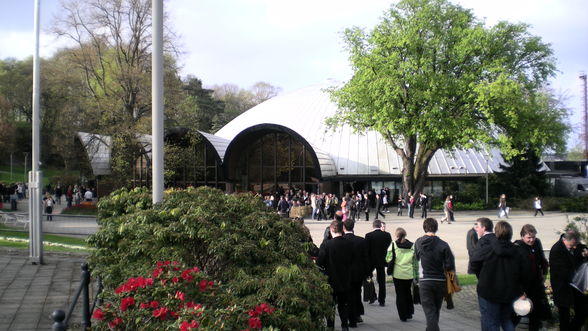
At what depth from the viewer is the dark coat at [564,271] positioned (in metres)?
7.26

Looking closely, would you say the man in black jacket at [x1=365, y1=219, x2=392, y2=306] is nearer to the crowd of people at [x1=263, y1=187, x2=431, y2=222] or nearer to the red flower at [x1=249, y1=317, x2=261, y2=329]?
the red flower at [x1=249, y1=317, x2=261, y2=329]

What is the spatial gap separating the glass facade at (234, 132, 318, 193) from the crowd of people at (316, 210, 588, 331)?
28295mm

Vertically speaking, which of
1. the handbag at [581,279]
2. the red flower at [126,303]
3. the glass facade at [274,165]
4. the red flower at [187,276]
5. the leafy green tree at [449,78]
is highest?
the leafy green tree at [449,78]

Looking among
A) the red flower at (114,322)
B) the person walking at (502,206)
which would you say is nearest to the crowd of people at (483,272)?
the red flower at (114,322)

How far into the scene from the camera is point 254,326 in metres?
4.36

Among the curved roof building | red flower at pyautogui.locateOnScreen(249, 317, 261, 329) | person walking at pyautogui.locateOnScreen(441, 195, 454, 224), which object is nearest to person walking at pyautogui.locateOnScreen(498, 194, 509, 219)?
person walking at pyautogui.locateOnScreen(441, 195, 454, 224)

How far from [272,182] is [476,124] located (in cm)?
1510

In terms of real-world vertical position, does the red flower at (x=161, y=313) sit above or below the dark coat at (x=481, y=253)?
below

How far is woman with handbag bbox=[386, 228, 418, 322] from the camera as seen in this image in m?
8.41

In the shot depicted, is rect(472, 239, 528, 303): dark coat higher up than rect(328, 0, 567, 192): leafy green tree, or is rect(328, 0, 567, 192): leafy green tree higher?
rect(328, 0, 567, 192): leafy green tree

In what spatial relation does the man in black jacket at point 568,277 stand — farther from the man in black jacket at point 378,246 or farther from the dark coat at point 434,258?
the man in black jacket at point 378,246

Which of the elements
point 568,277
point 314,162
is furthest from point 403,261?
point 314,162

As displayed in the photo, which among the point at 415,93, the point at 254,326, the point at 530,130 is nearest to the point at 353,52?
the point at 415,93

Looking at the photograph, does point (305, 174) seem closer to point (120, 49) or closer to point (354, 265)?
point (120, 49)
